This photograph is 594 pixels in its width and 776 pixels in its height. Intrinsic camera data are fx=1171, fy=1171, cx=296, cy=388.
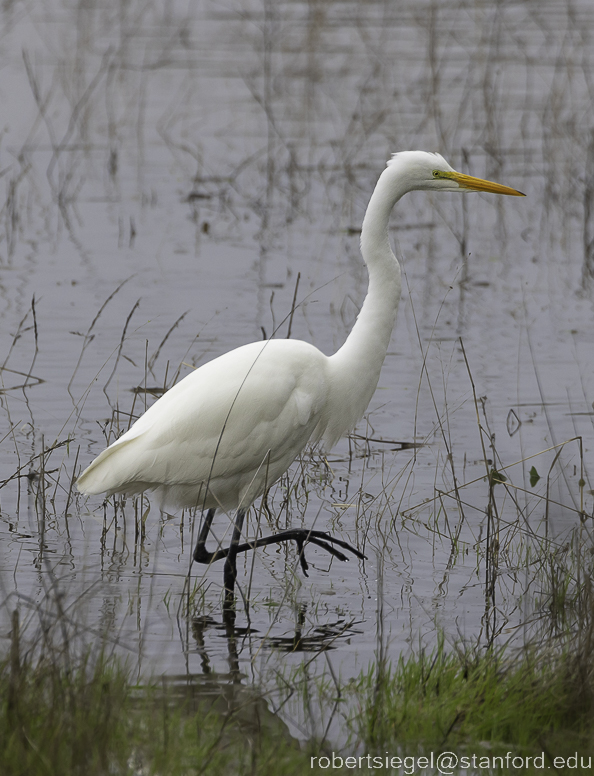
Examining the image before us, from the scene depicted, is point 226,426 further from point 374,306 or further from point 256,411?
point 374,306

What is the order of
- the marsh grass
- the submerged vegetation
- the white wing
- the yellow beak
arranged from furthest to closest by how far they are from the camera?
1. the yellow beak
2. the white wing
3. the marsh grass
4. the submerged vegetation

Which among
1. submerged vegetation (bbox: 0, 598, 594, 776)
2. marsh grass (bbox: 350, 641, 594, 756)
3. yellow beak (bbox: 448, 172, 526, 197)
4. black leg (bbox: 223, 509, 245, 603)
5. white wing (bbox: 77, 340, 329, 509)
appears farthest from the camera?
yellow beak (bbox: 448, 172, 526, 197)

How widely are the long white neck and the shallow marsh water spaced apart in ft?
1.52

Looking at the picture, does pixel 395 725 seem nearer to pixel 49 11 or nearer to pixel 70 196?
pixel 70 196

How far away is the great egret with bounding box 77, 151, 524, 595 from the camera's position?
4.41 meters

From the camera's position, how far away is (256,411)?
14.5ft

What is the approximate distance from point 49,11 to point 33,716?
15.2 meters

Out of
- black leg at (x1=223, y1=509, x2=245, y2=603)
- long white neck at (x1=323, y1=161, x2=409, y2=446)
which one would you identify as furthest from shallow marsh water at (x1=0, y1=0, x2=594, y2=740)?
long white neck at (x1=323, y1=161, x2=409, y2=446)

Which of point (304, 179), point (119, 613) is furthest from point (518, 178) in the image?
point (119, 613)

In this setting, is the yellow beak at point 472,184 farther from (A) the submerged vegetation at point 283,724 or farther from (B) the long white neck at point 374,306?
(A) the submerged vegetation at point 283,724

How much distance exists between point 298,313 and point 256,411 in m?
3.91

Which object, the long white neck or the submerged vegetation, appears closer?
the submerged vegetation

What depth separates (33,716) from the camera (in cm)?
280

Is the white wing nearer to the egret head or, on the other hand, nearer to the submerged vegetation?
the egret head
